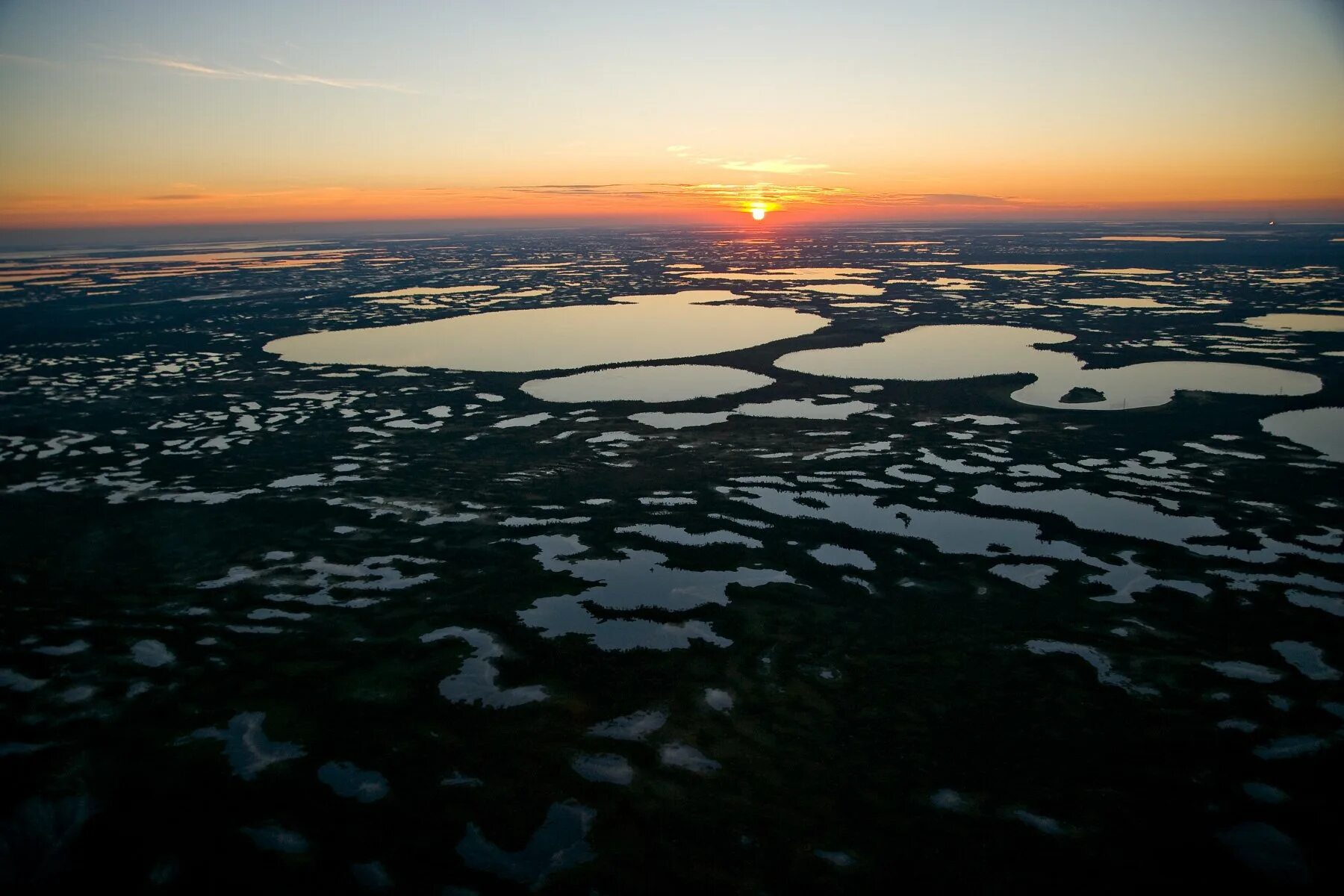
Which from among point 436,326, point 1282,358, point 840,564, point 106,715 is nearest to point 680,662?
point 840,564

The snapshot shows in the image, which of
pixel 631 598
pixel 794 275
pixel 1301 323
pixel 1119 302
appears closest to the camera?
pixel 631 598

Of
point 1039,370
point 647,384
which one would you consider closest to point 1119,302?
point 1039,370

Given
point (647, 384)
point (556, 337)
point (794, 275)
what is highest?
point (794, 275)

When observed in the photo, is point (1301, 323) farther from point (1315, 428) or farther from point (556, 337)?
point (556, 337)

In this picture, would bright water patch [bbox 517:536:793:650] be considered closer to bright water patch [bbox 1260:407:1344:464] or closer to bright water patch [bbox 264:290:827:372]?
bright water patch [bbox 1260:407:1344:464]

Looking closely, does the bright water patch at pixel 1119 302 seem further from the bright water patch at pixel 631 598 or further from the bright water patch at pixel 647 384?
the bright water patch at pixel 631 598

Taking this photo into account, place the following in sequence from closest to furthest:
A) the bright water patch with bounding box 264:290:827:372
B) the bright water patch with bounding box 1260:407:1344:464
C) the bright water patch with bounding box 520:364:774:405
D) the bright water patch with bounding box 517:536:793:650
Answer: the bright water patch with bounding box 517:536:793:650, the bright water patch with bounding box 1260:407:1344:464, the bright water patch with bounding box 520:364:774:405, the bright water patch with bounding box 264:290:827:372

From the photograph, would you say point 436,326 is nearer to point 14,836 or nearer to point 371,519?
point 371,519

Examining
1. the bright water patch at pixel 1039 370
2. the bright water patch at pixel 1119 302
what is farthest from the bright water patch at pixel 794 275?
the bright water patch at pixel 1039 370

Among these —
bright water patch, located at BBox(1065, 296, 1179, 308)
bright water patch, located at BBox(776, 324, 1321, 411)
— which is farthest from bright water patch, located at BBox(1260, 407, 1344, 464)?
bright water patch, located at BBox(1065, 296, 1179, 308)
